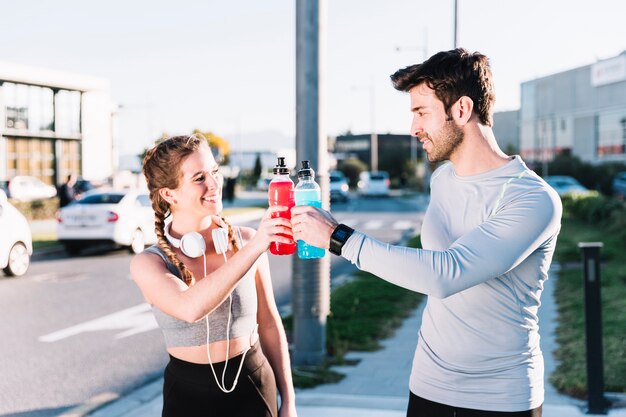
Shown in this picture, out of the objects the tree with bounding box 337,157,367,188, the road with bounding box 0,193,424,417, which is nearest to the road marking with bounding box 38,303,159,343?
the road with bounding box 0,193,424,417

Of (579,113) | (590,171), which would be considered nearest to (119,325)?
(590,171)

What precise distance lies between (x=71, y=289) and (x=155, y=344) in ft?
14.6

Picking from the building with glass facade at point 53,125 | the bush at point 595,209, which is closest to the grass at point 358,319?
the bush at point 595,209

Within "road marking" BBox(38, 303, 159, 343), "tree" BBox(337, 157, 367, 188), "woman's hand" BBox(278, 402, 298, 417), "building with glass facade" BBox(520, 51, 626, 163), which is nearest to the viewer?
"woman's hand" BBox(278, 402, 298, 417)

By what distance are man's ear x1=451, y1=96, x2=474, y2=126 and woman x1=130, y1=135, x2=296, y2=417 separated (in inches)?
26.7

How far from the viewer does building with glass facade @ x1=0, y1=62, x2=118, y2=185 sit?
47062mm

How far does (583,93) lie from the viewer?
2822 inches

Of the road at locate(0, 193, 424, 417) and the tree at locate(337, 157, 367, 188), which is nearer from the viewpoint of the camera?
the road at locate(0, 193, 424, 417)

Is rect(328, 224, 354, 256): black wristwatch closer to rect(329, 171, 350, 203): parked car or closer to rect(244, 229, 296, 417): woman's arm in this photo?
rect(244, 229, 296, 417): woman's arm

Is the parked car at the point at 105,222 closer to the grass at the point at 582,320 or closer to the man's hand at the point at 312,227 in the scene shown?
the grass at the point at 582,320

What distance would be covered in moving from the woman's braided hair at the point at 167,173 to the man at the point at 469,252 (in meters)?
0.48

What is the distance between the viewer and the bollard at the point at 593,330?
591cm

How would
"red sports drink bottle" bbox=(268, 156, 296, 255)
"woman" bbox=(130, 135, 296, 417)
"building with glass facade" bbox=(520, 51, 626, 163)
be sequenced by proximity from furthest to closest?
"building with glass facade" bbox=(520, 51, 626, 163) → "woman" bbox=(130, 135, 296, 417) → "red sports drink bottle" bbox=(268, 156, 296, 255)

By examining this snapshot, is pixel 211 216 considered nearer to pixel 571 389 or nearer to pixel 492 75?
pixel 492 75
